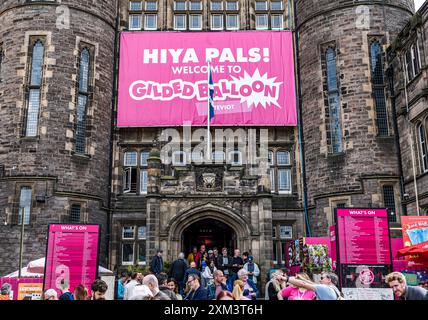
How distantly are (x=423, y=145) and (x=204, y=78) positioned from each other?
10.0 meters

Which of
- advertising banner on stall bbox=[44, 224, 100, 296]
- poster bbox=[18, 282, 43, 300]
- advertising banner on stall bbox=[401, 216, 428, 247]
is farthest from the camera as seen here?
advertising banner on stall bbox=[401, 216, 428, 247]

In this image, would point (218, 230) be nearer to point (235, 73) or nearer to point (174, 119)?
point (174, 119)

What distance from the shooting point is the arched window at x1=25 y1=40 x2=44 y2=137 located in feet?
61.9

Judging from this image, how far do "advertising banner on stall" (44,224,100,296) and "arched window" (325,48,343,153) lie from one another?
1188cm

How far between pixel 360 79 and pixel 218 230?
Result: 9.20 meters

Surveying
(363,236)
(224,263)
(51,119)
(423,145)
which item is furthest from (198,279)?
(51,119)

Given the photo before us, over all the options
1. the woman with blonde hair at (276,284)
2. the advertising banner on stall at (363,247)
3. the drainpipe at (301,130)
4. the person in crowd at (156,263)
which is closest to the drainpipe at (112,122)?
the person in crowd at (156,263)

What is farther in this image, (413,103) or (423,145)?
(413,103)

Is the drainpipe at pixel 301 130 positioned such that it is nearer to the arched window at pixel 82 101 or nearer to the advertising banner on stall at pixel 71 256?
the arched window at pixel 82 101

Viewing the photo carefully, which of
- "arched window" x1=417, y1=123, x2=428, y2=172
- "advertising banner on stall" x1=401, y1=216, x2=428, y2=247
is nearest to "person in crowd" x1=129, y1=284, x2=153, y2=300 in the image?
"advertising banner on stall" x1=401, y1=216, x2=428, y2=247

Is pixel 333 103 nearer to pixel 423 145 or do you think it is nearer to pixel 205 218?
pixel 423 145

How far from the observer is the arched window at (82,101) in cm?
1966

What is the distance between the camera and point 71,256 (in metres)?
11.1

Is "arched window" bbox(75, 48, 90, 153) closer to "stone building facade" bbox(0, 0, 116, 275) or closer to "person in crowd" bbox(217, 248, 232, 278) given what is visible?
"stone building facade" bbox(0, 0, 116, 275)
